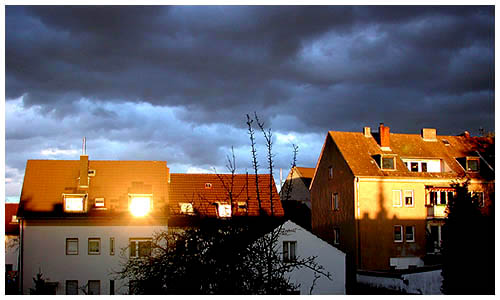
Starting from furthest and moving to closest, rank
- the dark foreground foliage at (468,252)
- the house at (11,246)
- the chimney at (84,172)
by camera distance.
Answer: the house at (11,246) → the chimney at (84,172) → the dark foreground foliage at (468,252)

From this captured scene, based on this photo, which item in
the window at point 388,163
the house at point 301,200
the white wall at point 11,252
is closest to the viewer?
the window at point 388,163

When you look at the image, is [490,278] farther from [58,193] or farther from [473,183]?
[58,193]

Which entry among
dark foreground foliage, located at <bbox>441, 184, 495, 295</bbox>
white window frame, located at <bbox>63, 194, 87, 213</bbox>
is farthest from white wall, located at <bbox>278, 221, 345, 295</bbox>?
white window frame, located at <bbox>63, 194, 87, 213</bbox>

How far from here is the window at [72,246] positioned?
29513 millimetres

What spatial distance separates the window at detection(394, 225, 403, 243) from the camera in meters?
33.8

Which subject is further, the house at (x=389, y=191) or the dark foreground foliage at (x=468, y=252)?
the house at (x=389, y=191)

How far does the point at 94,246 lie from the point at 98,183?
4753 millimetres

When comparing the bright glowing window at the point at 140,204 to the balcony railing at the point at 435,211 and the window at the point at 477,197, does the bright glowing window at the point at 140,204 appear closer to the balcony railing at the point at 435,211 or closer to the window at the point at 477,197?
the balcony railing at the point at 435,211

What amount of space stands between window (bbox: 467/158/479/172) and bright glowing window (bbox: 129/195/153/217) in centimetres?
2068

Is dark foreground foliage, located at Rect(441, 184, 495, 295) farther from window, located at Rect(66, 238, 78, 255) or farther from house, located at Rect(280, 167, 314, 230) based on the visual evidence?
house, located at Rect(280, 167, 314, 230)

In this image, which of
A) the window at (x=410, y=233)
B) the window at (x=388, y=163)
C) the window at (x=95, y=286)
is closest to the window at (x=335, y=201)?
the window at (x=388, y=163)

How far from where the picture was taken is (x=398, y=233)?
1337 inches

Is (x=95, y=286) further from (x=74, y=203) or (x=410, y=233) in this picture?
(x=410, y=233)

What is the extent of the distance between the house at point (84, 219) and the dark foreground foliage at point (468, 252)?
44.5ft
